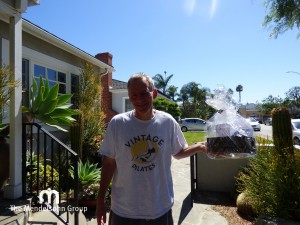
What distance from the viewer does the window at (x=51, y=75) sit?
7375 mm

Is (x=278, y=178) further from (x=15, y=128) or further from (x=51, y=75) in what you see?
(x=51, y=75)

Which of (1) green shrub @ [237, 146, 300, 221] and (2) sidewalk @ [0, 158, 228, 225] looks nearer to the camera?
(2) sidewalk @ [0, 158, 228, 225]

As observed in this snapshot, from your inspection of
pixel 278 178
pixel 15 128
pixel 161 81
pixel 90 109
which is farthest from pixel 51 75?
pixel 161 81

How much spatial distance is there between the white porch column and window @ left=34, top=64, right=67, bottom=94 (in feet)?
10.7

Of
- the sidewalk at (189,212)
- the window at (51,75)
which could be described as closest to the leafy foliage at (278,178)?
the sidewalk at (189,212)

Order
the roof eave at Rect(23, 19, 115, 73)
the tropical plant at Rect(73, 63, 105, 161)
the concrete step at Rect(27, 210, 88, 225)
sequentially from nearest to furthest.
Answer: the concrete step at Rect(27, 210, 88, 225), the roof eave at Rect(23, 19, 115, 73), the tropical plant at Rect(73, 63, 105, 161)

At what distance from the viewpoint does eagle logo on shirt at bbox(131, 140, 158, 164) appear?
2.05 metres

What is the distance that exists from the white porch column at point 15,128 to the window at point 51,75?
3250 millimetres

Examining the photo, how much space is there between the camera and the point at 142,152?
2.05 meters

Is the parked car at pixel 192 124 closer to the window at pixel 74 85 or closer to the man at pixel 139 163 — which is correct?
the window at pixel 74 85

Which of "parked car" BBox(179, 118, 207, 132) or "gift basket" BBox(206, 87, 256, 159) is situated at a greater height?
"gift basket" BBox(206, 87, 256, 159)

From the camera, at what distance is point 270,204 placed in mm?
4020

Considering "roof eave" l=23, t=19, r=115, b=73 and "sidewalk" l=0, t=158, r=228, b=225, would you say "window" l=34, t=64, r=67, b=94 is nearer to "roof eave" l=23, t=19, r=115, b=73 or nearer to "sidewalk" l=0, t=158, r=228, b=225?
"roof eave" l=23, t=19, r=115, b=73

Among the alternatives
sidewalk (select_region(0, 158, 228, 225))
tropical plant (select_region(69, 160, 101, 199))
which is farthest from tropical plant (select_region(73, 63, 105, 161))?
sidewalk (select_region(0, 158, 228, 225))
